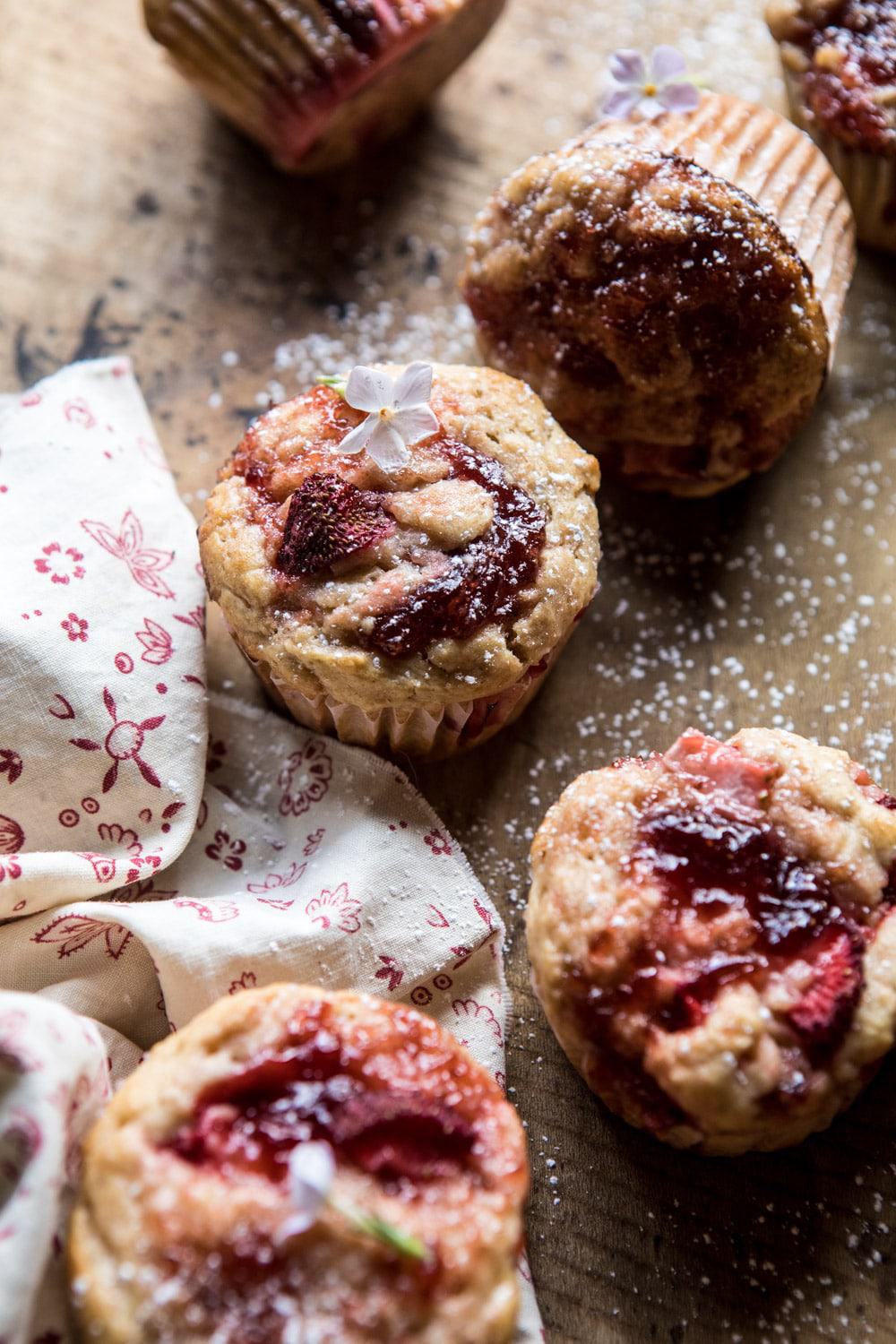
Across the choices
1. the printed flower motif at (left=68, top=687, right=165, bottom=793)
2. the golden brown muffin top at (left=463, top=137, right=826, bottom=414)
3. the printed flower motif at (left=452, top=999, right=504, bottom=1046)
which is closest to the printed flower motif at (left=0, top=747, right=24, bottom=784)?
the printed flower motif at (left=68, top=687, right=165, bottom=793)

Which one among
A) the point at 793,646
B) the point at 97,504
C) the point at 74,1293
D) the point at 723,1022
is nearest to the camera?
the point at 74,1293

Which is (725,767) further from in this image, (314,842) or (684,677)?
(314,842)

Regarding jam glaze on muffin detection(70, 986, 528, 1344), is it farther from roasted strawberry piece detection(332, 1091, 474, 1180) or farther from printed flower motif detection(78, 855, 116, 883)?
printed flower motif detection(78, 855, 116, 883)

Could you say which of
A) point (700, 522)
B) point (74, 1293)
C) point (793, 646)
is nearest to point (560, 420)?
A: point (700, 522)

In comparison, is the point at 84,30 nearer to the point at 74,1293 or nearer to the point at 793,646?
the point at 793,646

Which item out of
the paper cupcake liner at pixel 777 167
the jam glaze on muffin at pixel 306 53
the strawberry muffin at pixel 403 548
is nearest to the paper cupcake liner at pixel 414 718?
the strawberry muffin at pixel 403 548

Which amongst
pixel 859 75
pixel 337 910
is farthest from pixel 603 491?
pixel 337 910

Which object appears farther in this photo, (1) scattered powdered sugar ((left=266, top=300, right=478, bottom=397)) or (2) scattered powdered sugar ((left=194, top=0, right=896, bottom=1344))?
(1) scattered powdered sugar ((left=266, top=300, right=478, bottom=397))
